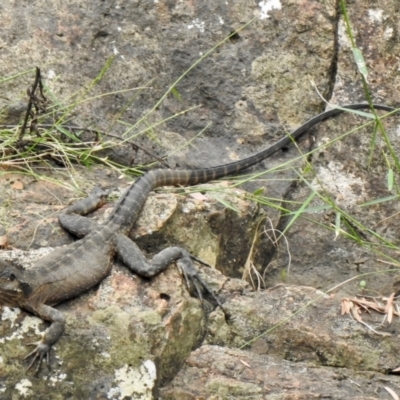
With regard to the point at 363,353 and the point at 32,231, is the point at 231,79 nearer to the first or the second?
the point at 32,231

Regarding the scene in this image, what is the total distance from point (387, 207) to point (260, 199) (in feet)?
4.20

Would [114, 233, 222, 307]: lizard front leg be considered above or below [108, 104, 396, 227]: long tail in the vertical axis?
below

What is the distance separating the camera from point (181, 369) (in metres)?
4.76

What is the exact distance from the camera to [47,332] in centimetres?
462

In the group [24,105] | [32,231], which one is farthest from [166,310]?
[24,105]

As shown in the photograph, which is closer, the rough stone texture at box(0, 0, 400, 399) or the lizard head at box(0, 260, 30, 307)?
the lizard head at box(0, 260, 30, 307)

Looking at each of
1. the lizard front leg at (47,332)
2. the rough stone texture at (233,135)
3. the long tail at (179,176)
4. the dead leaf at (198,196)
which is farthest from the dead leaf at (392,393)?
the dead leaf at (198,196)

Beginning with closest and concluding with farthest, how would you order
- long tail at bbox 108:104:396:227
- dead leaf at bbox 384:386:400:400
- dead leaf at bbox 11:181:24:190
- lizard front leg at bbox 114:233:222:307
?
dead leaf at bbox 384:386:400:400
lizard front leg at bbox 114:233:222:307
long tail at bbox 108:104:396:227
dead leaf at bbox 11:181:24:190

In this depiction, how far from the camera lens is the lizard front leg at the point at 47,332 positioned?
453 cm

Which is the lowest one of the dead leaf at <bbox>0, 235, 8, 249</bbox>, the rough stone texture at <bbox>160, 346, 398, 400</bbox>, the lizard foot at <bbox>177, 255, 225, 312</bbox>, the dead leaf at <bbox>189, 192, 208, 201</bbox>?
the rough stone texture at <bbox>160, 346, 398, 400</bbox>

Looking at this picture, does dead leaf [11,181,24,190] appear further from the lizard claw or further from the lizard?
the lizard claw

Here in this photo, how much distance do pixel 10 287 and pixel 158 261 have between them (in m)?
1.04

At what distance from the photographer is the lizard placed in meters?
4.80

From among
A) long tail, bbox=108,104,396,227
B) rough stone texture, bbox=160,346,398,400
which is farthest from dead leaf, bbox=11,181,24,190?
rough stone texture, bbox=160,346,398,400
